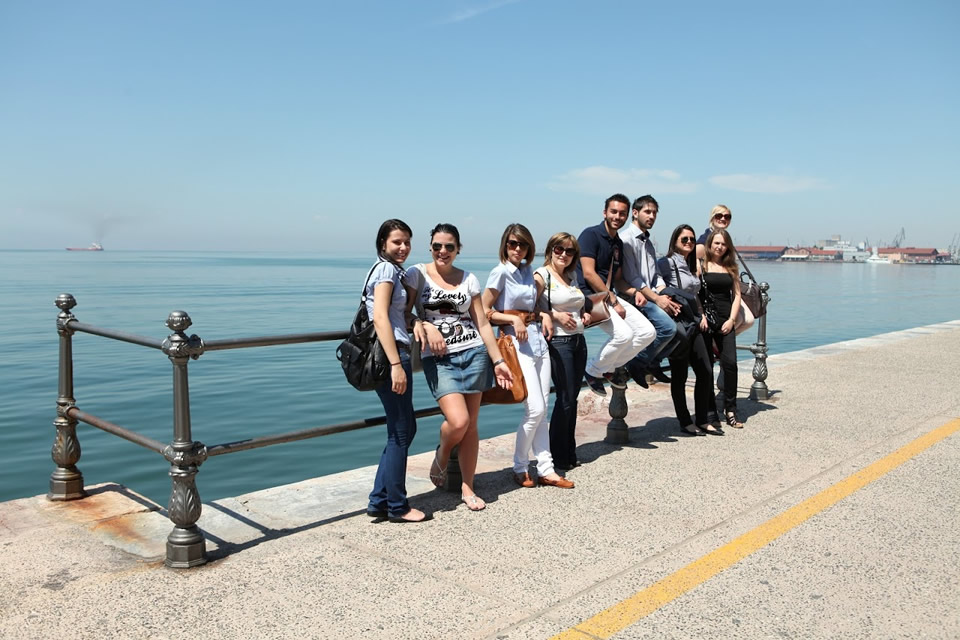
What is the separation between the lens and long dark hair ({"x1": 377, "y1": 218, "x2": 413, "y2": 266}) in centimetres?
455

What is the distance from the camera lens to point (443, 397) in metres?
→ 4.81

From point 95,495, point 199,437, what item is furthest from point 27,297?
point 95,495

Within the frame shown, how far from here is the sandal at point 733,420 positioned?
735 centimetres

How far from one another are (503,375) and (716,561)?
5.49 feet

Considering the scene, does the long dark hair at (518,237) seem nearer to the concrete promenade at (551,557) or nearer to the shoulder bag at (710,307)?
the concrete promenade at (551,557)

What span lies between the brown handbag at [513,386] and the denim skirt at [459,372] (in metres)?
0.22

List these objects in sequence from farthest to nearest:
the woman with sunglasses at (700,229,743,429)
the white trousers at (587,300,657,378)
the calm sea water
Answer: the calm sea water < the woman with sunglasses at (700,229,743,429) < the white trousers at (587,300,657,378)

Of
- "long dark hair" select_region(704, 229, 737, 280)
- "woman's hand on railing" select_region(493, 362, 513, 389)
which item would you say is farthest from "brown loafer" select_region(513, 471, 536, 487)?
"long dark hair" select_region(704, 229, 737, 280)

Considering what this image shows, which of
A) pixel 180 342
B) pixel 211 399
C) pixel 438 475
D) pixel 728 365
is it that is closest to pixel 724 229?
pixel 728 365

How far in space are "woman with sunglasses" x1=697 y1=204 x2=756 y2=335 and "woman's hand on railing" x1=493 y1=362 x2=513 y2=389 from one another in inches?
134

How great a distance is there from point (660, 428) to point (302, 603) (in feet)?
15.1

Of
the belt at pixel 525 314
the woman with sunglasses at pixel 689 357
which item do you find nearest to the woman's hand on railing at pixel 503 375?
the belt at pixel 525 314

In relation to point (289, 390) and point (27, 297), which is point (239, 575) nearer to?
point (289, 390)

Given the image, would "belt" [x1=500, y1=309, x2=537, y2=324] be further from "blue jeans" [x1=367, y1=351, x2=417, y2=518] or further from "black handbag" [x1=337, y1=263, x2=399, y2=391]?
"black handbag" [x1=337, y1=263, x2=399, y2=391]
